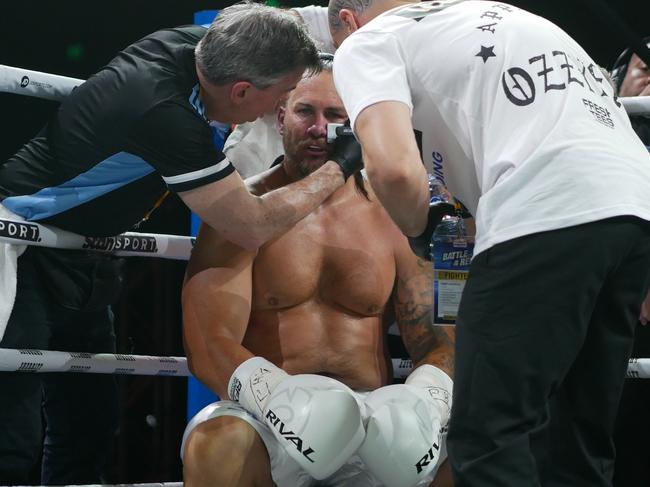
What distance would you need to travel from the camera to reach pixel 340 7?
2053 mm

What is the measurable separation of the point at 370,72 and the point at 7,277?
0.82 meters

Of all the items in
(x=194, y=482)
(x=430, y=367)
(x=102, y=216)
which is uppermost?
(x=102, y=216)

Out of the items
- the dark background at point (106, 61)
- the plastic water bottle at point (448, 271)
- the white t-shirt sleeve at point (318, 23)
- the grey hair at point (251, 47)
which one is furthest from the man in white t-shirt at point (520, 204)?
the dark background at point (106, 61)

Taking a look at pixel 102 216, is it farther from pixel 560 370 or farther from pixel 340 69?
pixel 560 370

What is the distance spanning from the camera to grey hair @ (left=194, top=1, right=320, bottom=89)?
1.87 meters

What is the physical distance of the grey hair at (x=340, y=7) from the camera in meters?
1.94

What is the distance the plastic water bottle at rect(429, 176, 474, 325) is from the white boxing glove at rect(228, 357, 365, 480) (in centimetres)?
23

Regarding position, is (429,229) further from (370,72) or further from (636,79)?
(636,79)

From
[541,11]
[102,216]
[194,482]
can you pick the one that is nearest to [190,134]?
[102,216]

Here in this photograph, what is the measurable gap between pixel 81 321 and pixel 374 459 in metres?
0.77

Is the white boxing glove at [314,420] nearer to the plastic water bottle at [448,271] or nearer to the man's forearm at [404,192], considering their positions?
the plastic water bottle at [448,271]

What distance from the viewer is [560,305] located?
1.26 meters

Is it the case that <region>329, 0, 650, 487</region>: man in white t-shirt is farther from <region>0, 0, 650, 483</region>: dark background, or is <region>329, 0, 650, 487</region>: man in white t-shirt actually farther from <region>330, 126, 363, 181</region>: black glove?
<region>0, 0, 650, 483</region>: dark background

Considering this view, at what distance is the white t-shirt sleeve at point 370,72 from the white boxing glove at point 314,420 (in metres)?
0.50
